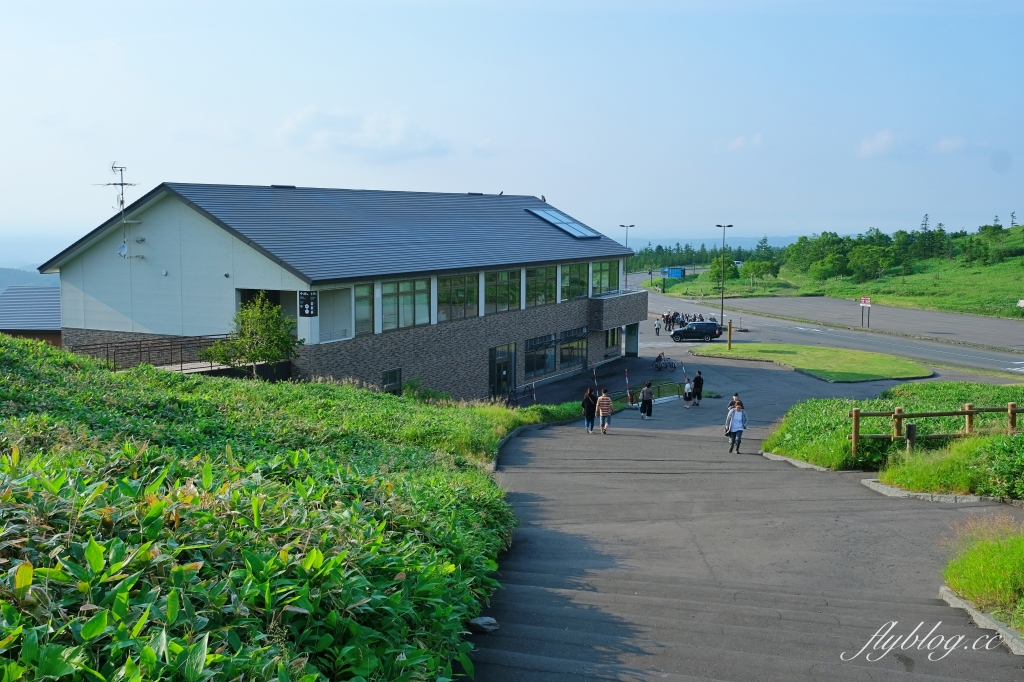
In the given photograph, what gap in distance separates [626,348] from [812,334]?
1594 cm

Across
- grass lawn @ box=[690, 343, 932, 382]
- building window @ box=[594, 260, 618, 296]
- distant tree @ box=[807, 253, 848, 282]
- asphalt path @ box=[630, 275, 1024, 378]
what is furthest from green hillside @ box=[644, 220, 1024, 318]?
building window @ box=[594, 260, 618, 296]

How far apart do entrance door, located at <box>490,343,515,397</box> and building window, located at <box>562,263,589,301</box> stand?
6.11 meters

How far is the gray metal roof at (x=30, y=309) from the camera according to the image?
3884cm

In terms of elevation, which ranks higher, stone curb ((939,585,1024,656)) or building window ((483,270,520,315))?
building window ((483,270,520,315))

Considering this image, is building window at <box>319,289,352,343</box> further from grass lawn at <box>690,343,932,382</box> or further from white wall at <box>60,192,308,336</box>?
grass lawn at <box>690,343,932,382</box>

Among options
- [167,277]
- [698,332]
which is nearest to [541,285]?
[167,277]

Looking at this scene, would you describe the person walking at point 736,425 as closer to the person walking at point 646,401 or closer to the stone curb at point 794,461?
the stone curb at point 794,461

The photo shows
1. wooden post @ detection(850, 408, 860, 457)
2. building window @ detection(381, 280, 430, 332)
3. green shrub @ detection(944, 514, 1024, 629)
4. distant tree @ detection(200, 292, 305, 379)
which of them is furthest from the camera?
building window @ detection(381, 280, 430, 332)

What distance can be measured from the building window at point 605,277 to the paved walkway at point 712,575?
29.1 m

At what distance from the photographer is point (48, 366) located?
17875 millimetres

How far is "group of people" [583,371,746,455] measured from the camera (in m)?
23.0

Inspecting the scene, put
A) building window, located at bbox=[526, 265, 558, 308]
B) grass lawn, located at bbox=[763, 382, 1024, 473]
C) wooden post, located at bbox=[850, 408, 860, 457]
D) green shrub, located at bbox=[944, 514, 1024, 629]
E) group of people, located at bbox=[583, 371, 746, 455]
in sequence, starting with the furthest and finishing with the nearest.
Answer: building window, located at bbox=[526, 265, 558, 308]
group of people, located at bbox=[583, 371, 746, 455]
wooden post, located at bbox=[850, 408, 860, 457]
grass lawn, located at bbox=[763, 382, 1024, 473]
green shrub, located at bbox=[944, 514, 1024, 629]

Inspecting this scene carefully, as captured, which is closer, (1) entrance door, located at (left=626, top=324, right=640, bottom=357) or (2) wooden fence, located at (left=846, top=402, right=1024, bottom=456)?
(2) wooden fence, located at (left=846, top=402, right=1024, bottom=456)

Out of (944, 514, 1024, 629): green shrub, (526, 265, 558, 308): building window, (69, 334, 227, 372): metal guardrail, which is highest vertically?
(526, 265, 558, 308): building window
